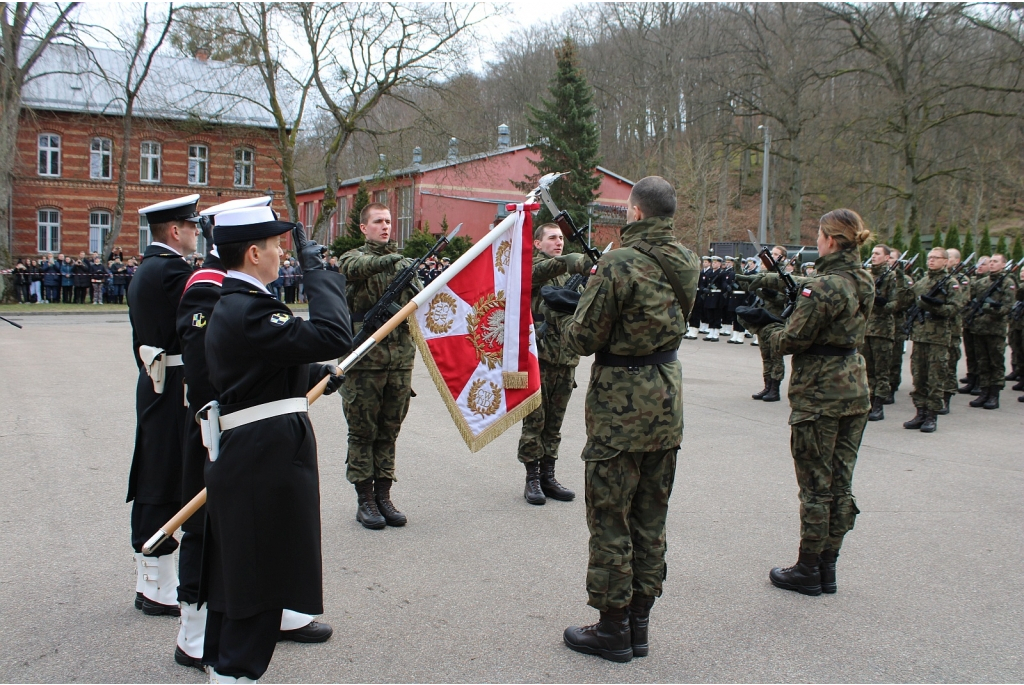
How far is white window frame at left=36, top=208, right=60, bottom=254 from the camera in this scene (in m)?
39.7

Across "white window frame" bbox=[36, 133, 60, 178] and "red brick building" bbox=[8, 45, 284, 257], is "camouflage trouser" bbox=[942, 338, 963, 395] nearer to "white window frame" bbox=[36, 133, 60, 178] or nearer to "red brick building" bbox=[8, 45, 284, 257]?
"red brick building" bbox=[8, 45, 284, 257]

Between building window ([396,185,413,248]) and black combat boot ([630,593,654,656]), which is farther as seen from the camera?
building window ([396,185,413,248])

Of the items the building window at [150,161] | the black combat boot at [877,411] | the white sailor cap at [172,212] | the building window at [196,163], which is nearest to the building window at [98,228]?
the building window at [150,161]

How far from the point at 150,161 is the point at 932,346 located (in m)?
40.9

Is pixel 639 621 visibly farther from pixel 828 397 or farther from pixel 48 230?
pixel 48 230

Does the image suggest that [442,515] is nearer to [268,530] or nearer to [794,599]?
[794,599]

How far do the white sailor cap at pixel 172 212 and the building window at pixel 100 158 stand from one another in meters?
41.7

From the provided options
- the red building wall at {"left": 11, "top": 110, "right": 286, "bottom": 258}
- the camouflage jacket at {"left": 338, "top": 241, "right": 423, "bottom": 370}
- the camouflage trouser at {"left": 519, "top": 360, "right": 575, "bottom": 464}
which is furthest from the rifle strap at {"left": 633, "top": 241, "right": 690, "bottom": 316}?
the red building wall at {"left": 11, "top": 110, "right": 286, "bottom": 258}

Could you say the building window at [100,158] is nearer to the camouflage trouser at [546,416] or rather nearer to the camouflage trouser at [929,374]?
the camouflage trouser at [929,374]

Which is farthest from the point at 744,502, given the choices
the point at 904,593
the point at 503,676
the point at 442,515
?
the point at 503,676

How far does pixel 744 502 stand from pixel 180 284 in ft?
14.4

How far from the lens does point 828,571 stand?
4.62 metres

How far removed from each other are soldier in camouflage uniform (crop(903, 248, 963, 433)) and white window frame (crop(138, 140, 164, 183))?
1568 inches

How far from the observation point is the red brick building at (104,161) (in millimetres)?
39000
